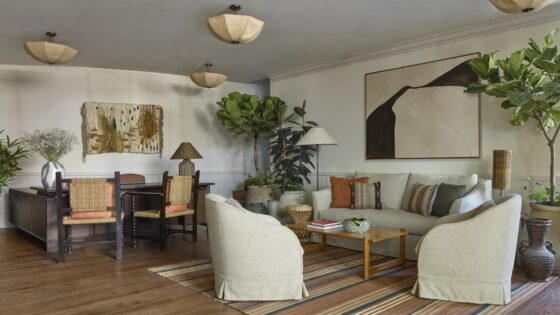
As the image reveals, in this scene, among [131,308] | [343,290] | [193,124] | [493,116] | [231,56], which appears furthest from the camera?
[193,124]

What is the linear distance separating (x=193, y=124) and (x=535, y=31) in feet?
18.0

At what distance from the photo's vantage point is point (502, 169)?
406 centimetres

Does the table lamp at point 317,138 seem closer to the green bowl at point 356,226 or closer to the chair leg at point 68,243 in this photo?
the green bowl at point 356,226

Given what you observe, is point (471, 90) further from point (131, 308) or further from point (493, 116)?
point (131, 308)

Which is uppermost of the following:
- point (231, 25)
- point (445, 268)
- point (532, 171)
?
point (231, 25)

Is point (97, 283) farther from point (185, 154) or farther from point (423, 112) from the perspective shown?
point (423, 112)

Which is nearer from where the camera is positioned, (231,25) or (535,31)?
(231,25)

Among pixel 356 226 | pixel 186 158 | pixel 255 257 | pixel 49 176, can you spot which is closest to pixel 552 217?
pixel 356 226

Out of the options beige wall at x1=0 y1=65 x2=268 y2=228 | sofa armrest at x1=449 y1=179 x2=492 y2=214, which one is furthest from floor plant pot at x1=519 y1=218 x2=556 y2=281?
→ beige wall at x1=0 y1=65 x2=268 y2=228

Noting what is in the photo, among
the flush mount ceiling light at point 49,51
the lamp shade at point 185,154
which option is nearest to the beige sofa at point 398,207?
the lamp shade at point 185,154

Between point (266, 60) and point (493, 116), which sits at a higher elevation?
point (266, 60)

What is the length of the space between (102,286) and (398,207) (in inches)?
127

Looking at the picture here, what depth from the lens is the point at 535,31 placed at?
4230mm

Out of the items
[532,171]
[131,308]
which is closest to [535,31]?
[532,171]
